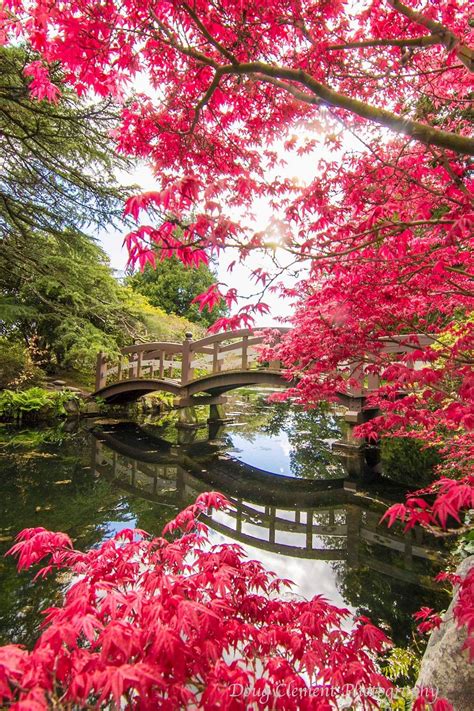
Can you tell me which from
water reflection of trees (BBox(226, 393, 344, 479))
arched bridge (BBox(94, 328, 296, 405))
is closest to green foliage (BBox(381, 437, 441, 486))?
water reflection of trees (BBox(226, 393, 344, 479))

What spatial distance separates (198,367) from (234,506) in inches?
222

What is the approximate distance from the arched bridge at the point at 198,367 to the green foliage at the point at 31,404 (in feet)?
5.95

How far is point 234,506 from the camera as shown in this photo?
229 inches

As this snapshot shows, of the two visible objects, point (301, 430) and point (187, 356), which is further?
point (301, 430)

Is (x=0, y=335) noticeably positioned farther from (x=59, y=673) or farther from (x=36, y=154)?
(x=59, y=673)

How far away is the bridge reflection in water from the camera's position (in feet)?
14.3

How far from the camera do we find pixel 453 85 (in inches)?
116

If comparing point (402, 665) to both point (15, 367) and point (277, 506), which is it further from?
point (15, 367)

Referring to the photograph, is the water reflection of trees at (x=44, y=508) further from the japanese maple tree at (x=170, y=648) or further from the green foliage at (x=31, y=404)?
the japanese maple tree at (x=170, y=648)

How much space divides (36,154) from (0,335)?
6.55m

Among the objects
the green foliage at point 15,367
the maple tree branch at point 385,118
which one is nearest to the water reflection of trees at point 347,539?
the maple tree branch at point 385,118

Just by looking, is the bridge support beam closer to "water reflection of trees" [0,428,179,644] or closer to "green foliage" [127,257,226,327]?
"water reflection of trees" [0,428,179,644]

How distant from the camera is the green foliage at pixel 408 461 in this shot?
7000mm

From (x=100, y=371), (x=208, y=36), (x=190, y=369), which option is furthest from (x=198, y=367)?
(x=208, y=36)
